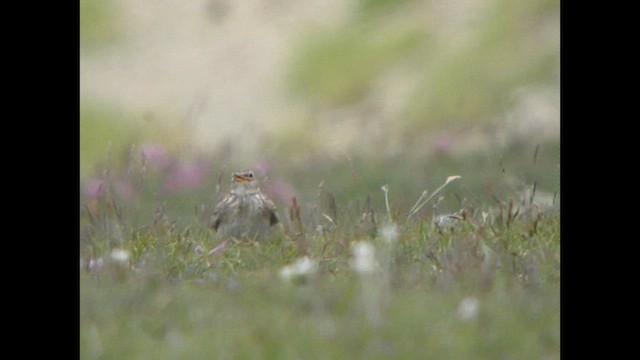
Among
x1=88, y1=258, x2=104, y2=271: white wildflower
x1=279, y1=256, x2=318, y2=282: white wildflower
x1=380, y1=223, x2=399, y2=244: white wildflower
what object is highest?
x1=380, y1=223, x2=399, y2=244: white wildflower

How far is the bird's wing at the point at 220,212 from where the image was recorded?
27.9 feet

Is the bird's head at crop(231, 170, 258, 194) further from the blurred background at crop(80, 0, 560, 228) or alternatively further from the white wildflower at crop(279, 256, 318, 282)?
the white wildflower at crop(279, 256, 318, 282)

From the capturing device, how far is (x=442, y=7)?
1894 centimetres

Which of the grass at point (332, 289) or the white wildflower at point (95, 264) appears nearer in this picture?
the grass at point (332, 289)

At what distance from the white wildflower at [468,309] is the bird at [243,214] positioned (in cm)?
246

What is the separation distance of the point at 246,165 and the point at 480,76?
4.12 m

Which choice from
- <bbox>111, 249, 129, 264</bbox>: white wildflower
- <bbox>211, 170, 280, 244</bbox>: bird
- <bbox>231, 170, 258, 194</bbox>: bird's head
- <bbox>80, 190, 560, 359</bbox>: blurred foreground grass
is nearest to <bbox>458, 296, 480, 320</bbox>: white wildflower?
<bbox>80, 190, 560, 359</bbox>: blurred foreground grass

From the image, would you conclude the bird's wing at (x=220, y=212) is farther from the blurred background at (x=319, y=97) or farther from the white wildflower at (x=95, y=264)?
the white wildflower at (x=95, y=264)

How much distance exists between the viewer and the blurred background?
39.4 ft

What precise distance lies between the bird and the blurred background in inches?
14.6

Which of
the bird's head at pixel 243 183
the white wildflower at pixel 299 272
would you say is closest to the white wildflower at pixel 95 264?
the white wildflower at pixel 299 272
